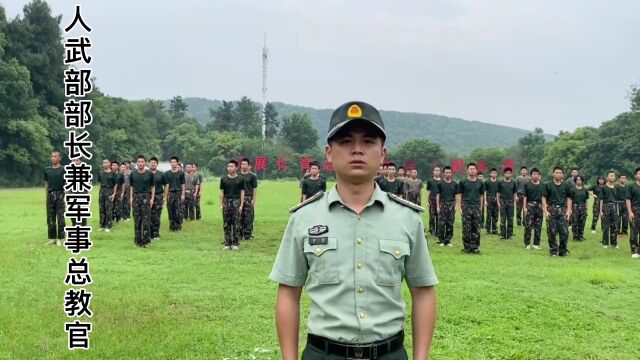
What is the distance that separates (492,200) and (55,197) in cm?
1010

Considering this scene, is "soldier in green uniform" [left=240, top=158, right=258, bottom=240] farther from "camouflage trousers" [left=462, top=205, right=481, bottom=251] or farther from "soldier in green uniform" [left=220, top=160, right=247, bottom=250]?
"camouflage trousers" [left=462, top=205, right=481, bottom=251]

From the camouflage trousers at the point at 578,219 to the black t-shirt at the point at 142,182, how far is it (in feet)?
32.5

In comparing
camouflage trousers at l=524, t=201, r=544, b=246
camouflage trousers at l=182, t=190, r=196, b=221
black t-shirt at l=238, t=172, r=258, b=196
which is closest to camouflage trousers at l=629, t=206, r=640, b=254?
camouflage trousers at l=524, t=201, r=544, b=246

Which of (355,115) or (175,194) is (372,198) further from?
(175,194)

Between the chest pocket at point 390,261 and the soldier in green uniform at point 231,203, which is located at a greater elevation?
the chest pocket at point 390,261

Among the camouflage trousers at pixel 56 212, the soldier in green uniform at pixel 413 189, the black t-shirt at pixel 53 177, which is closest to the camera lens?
the black t-shirt at pixel 53 177

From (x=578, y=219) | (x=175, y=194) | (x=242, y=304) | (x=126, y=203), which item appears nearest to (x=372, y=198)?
(x=242, y=304)

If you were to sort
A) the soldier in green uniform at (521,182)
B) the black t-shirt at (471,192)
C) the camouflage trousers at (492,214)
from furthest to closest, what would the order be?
the soldier in green uniform at (521,182) < the camouflage trousers at (492,214) < the black t-shirt at (471,192)

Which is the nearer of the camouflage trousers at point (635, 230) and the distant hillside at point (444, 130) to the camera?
the camouflage trousers at point (635, 230)

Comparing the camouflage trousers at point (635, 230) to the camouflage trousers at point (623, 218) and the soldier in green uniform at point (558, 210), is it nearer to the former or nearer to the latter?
the soldier in green uniform at point (558, 210)

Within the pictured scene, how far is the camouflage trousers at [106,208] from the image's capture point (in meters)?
13.6

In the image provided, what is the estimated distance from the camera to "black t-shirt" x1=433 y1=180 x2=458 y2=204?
12383mm

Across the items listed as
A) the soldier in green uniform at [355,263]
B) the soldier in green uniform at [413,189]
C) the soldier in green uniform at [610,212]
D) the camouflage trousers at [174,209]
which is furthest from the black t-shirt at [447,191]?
the soldier in green uniform at [355,263]

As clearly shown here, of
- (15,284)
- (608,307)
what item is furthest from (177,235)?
(608,307)
